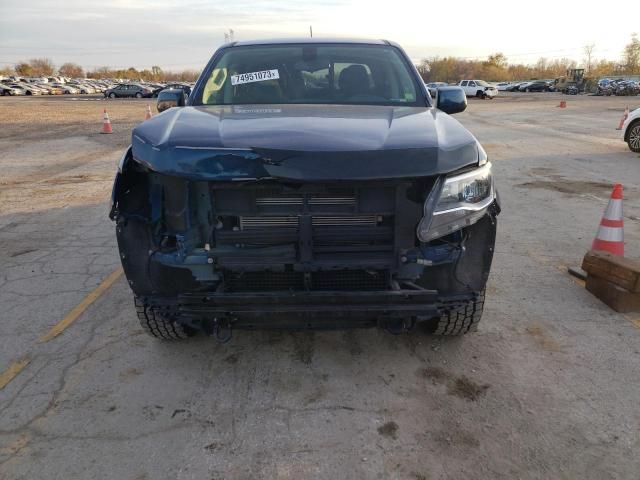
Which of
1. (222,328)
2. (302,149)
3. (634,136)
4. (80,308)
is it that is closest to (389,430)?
(222,328)

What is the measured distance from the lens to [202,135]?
8.29ft

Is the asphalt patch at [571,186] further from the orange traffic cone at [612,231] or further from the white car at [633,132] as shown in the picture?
the white car at [633,132]

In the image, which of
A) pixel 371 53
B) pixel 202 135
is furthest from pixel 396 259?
pixel 371 53

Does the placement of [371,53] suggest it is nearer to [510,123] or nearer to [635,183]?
[635,183]

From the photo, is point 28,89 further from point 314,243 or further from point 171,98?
point 314,243

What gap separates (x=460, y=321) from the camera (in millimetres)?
3068

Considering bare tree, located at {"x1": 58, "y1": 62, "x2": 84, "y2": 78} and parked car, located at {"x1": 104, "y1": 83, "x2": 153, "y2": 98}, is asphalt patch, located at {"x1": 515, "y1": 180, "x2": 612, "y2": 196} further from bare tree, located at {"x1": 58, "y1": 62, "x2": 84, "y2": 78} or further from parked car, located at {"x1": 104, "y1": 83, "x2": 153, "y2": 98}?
bare tree, located at {"x1": 58, "y1": 62, "x2": 84, "y2": 78}

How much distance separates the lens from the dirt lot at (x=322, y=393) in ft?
7.66

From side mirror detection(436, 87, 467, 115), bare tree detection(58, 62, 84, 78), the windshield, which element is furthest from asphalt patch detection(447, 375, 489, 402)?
bare tree detection(58, 62, 84, 78)

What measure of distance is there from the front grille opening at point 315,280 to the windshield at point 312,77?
1.64m

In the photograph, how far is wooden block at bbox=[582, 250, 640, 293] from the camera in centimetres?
372

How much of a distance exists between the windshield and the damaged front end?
1454 mm

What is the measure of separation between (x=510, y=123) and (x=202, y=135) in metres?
18.9

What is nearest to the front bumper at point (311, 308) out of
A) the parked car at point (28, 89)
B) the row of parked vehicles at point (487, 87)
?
the row of parked vehicles at point (487, 87)
